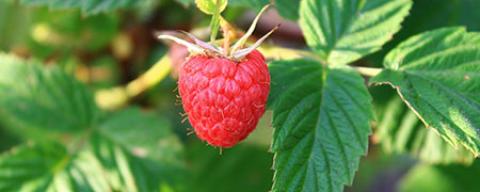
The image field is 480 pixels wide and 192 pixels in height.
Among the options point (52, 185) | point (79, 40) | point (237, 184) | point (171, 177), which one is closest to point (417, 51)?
point (171, 177)

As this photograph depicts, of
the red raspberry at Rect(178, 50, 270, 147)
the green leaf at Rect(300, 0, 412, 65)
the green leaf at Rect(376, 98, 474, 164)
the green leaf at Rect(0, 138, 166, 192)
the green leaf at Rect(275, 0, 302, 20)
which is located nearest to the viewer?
the red raspberry at Rect(178, 50, 270, 147)

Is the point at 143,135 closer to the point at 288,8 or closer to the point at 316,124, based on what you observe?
the point at 288,8

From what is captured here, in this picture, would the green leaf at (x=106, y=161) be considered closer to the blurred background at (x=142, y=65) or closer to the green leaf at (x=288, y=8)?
the blurred background at (x=142, y=65)

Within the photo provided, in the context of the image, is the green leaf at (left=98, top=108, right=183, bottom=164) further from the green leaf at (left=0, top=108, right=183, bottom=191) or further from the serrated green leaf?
the serrated green leaf

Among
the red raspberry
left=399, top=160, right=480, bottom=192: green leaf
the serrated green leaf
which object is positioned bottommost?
left=399, top=160, right=480, bottom=192: green leaf

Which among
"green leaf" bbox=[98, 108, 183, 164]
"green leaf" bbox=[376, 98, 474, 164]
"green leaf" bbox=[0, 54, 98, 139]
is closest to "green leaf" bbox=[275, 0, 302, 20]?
"green leaf" bbox=[376, 98, 474, 164]
